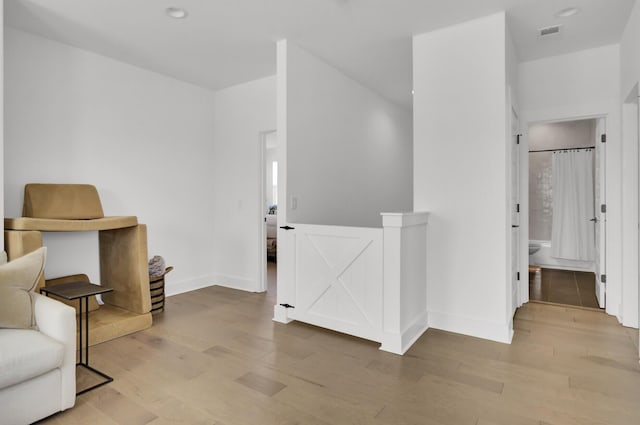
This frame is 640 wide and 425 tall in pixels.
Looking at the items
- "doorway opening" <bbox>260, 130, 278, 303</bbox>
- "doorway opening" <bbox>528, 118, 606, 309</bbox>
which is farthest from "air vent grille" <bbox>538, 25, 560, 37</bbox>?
"doorway opening" <bbox>260, 130, 278, 303</bbox>

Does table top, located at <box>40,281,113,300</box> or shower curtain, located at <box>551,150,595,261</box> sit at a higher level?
shower curtain, located at <box>551,150,595,261</box>

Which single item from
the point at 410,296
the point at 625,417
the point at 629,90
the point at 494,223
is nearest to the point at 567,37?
the point at 629,90

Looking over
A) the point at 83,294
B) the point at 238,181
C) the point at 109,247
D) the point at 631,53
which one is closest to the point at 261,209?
the point at 238,181

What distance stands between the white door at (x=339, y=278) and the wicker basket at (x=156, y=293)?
4.56ft

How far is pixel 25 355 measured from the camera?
1.85 metres

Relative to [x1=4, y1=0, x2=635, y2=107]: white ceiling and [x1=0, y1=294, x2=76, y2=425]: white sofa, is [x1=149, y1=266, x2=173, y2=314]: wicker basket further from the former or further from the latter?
[x1=4, y1=0, x2=635, y2=107]: white ceiling

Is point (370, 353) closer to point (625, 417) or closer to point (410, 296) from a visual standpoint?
point (410, 296)

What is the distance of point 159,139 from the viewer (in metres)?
4.46

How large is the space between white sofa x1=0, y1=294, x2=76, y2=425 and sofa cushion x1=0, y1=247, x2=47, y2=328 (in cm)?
4

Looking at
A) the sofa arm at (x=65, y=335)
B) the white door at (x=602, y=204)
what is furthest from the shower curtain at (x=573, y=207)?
the sofa arm at (x=65, y=335)

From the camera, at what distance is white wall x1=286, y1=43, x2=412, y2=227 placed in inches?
148

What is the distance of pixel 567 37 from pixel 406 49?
1.44 meters

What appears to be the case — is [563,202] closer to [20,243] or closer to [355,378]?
[355,378]

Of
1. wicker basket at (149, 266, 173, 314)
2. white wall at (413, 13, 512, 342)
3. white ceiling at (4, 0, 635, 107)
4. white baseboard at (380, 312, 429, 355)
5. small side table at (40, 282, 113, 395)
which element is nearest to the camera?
small side table at (40, 282, 113, 395)
